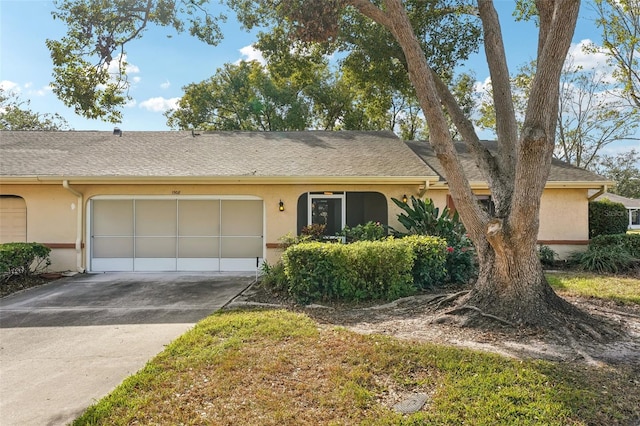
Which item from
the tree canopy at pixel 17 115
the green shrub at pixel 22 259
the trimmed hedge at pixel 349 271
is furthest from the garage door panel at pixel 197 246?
the tree canopy at pixel 17 115

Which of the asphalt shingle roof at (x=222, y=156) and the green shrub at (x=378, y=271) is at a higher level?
the asphalt shingle roof at (x=222, y=156)

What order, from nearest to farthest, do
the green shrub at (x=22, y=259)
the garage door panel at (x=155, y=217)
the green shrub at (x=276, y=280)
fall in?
1. the green shrub at (x=276, y=280)
2. the green shrub at (x=22, y=259)
3. the garage door panel at (x=155, y=217)

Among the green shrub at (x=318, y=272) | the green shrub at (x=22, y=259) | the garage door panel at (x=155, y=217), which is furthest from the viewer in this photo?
the garage door panel at (x=155, y=217)

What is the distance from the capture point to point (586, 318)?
522 cm

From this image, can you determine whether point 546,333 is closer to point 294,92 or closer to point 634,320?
point 634,320

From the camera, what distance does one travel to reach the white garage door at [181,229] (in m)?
11.0

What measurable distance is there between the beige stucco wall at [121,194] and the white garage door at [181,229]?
2.77 feet

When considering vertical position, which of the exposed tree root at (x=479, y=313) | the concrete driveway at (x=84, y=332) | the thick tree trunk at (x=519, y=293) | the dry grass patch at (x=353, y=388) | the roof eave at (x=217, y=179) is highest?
the roof eave at (x=217, y=179)

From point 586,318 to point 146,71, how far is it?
1164cm

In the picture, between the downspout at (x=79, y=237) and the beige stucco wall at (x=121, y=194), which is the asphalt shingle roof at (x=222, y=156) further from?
the downspout at (x=79, y=237)

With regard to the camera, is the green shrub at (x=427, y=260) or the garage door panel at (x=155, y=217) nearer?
the green shrub at (x=427, y=260)

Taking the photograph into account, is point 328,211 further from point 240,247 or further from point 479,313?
point 479,313

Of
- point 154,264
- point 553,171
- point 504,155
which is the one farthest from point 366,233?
point 553,171

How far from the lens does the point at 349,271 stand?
6.70 meters
